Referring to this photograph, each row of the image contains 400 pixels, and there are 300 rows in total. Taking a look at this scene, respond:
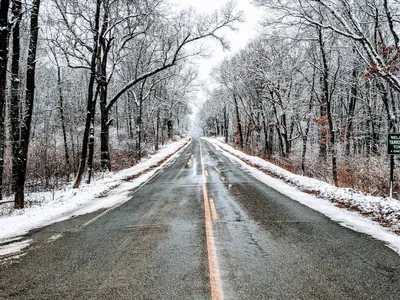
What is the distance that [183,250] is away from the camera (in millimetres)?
4961

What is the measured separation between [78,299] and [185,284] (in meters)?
1.30

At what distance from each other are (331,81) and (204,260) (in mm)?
20146

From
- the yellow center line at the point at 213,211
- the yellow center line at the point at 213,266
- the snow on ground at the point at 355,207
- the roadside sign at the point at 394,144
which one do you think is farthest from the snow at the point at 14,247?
the roadside sign at the point at 394,144

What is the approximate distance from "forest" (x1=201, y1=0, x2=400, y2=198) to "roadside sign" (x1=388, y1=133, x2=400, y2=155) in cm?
36

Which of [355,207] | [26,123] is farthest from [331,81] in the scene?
[26,123]

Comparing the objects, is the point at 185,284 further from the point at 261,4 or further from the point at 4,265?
the point at 261,4

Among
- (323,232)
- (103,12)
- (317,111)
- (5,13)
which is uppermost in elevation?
(103,12)

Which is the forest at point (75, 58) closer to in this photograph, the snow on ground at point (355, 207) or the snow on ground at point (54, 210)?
the snow on ground at point (54, 210)

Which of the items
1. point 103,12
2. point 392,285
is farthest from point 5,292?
point 103,12

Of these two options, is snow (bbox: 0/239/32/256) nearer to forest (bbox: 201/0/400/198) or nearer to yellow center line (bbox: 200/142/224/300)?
yellow center line (bbox: 200/142/224/300)

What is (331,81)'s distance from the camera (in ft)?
68.8

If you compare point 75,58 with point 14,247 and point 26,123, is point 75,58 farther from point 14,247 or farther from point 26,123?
point 14,247

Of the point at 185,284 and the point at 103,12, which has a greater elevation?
the point at 103,12

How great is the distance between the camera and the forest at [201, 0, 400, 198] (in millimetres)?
11969
